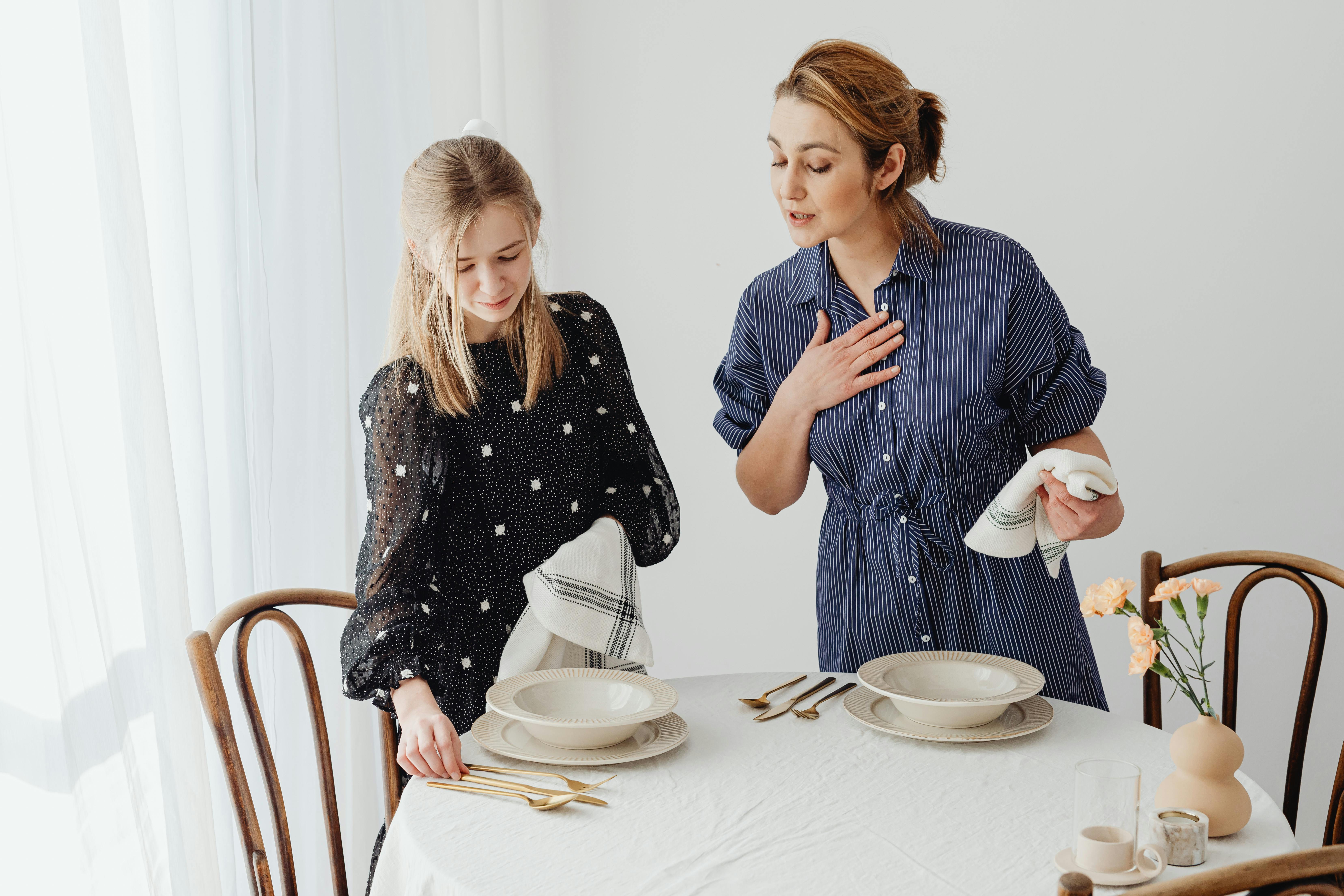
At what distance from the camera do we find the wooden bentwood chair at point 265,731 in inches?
53.4

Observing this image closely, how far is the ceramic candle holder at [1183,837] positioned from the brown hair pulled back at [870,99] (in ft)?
2.95

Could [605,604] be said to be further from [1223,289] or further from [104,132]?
[1223,289]

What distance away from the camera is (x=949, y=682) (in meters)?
1.47

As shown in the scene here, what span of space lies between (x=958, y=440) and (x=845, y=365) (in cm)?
20

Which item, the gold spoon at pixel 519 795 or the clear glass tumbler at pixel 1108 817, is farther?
the gold spoon at pixel 519 795

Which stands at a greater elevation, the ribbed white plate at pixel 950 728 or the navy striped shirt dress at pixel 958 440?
the navy striped shirt dress at pixel 958 440

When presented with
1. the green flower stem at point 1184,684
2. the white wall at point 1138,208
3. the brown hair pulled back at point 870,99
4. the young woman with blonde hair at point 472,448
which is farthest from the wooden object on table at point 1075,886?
the white wall at point 1138,208

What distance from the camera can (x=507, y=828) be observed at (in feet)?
3.75

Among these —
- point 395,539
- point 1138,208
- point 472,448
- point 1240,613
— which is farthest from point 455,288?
point 1138,208

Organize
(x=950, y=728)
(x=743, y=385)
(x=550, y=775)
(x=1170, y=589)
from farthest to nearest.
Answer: (x=743, y=385) → (x=950, y=728) → (x=550, y=775) → (x=1170, y=589)

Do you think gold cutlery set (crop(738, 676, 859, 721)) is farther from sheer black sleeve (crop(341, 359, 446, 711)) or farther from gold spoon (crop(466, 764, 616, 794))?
sheer black sleeve (crop(341, 359, 446, 711))

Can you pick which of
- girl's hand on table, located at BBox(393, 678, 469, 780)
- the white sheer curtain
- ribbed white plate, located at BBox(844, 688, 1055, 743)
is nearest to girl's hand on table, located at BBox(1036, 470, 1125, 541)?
ribbed white plate, located at BBox(844, 688, 1055, 743)

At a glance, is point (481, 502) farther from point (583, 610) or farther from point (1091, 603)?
point (1091, 603)

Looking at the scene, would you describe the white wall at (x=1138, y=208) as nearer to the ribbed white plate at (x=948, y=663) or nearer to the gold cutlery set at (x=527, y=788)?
the ribbed white plate at (x=948, y=663)
